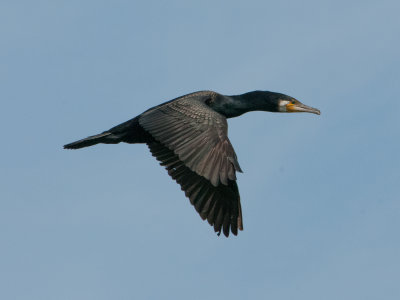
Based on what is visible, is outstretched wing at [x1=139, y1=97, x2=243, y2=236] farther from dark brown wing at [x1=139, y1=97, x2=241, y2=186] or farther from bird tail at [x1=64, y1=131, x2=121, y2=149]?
bird tail at [x1=64, y1=131, x2=121, y2=149]

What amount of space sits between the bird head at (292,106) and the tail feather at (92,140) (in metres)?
3.16

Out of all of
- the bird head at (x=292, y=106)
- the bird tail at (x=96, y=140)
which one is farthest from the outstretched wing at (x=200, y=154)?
the bird head at (x=292, y=106)

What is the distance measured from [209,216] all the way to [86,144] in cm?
242

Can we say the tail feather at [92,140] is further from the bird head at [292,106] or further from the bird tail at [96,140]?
the bird head at [292,106]

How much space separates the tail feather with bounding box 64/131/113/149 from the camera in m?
15.8

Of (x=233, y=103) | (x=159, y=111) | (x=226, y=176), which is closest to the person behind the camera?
(x=226, y=176)

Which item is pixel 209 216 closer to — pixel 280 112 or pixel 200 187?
pixel 200 187

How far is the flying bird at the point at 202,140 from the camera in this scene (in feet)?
44.7

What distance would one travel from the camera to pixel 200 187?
15664mm

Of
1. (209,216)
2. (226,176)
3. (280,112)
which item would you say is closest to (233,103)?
(280,112)

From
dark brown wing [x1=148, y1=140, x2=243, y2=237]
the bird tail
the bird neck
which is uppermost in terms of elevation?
the bird neck

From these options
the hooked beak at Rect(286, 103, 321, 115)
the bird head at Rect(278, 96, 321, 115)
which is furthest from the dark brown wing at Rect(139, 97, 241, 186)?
the hooked beak at Rect(286, 103, 321, 115)

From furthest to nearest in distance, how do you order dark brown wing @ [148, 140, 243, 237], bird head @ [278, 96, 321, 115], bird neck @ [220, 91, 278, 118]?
bird head @ [278, 96, 321, 115], bird neck @ [220, 91, 278, 118], dark brown wing @ [148, 140, 243, 237]

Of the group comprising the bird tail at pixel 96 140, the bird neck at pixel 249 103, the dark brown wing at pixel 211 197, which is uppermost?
the bird neck at pixel 249 103
